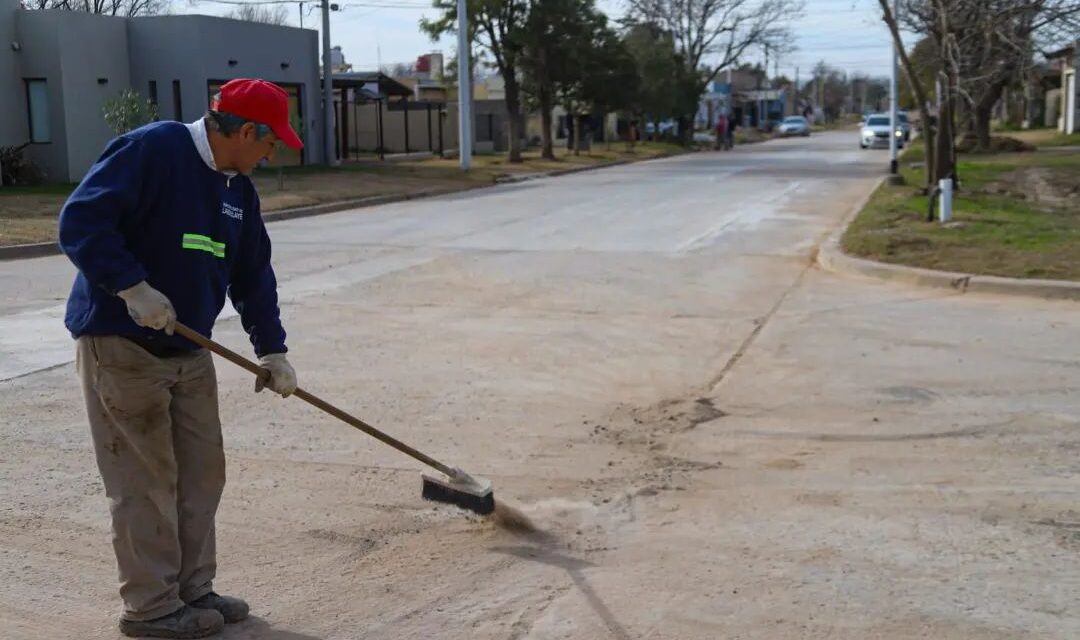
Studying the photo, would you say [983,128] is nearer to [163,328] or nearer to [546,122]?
[546,122]

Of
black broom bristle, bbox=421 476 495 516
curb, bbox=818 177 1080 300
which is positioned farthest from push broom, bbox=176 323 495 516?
curb, bbox=818 177 1080 300

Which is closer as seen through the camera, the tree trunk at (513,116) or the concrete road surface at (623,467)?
the concrete road surface at (623,467)

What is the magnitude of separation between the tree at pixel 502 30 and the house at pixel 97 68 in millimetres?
6883

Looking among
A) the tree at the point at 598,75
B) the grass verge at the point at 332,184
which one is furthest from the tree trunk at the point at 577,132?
the grass verge at the point at 332,184

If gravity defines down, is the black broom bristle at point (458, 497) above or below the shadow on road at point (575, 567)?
above

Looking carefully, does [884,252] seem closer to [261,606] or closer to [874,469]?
[874,469]

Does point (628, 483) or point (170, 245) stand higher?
point (170, 245)

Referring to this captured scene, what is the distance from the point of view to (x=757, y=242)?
16422mm

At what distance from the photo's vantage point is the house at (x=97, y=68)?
28116mm

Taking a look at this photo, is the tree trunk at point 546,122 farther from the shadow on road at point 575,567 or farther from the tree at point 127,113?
the shadow on road at point 575,567

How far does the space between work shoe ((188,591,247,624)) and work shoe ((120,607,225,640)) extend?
0.09m

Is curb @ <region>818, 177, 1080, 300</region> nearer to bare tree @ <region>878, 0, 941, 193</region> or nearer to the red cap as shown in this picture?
bare tree @ <region>878, 0, 941, 193</region>

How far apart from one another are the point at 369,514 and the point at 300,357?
3.72 m

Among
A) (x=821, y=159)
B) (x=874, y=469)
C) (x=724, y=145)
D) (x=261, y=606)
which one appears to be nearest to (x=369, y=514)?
(x=261, y=606)
